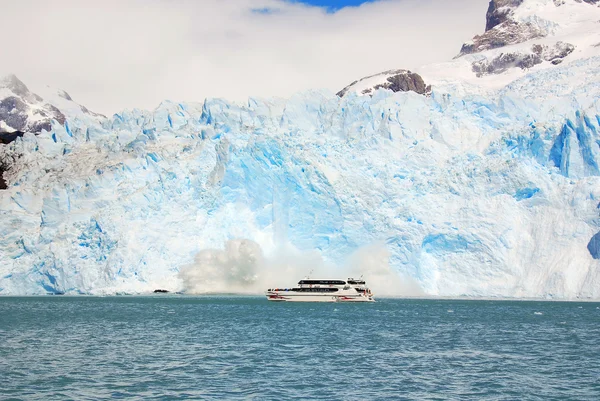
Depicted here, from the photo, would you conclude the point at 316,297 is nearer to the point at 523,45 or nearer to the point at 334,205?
the point at 334,205

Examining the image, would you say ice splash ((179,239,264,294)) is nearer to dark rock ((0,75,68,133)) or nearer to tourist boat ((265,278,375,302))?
tourist boat ((265,278,375,302))

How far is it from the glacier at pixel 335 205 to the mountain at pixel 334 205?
113 mm

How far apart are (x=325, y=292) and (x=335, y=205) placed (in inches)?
275

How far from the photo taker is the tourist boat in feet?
185

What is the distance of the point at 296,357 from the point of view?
84.5 feet

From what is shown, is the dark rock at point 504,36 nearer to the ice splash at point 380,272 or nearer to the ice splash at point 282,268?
the ice splash at point 380,272

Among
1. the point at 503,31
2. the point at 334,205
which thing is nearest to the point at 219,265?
the point at 334,205

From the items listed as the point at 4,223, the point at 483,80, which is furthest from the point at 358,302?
the point at 483,80

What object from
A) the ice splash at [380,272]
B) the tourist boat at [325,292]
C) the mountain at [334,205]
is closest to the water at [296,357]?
the tourist boat at [325,292]

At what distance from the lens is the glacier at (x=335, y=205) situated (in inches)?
2226

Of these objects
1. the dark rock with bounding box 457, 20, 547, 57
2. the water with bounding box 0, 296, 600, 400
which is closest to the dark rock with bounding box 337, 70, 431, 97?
the dark rock with bounding box 457, 20, 547, 57

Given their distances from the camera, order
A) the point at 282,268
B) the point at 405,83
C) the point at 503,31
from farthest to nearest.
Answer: the point at 503,31, the point at 405,83, the point at 282,268

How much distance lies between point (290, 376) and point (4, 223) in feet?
151

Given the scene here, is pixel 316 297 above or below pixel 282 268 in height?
below
